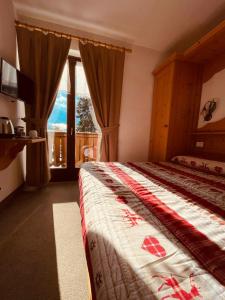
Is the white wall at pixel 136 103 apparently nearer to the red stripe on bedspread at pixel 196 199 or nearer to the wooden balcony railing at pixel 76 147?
the wooden balcony railing at pixel 76 147

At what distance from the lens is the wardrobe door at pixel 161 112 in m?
2.72

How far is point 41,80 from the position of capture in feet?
8.20

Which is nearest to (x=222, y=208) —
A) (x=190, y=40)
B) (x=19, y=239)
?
(x=19, y=239)

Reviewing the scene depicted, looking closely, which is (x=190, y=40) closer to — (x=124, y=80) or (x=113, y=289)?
(x=124, y=80)

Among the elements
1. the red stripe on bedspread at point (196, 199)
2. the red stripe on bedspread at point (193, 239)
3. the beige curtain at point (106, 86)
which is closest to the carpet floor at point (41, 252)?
the red stripe on bedspread at point (193, 239)

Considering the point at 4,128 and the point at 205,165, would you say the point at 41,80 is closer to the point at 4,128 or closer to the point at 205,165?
the point at 4,128

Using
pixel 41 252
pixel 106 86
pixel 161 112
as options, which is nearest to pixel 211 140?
pixel 161 112

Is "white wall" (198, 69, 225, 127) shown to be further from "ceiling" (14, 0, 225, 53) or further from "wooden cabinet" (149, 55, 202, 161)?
"ceiling" (14, 0, 225, 53)

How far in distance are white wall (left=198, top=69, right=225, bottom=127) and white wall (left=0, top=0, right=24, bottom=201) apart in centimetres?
300

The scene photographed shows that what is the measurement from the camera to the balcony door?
2865 millimetres

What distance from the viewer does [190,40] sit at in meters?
2.83

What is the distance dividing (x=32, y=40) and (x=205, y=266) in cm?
321

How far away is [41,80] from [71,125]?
34.7 inches

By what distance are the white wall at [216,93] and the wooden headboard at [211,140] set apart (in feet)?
0.34
